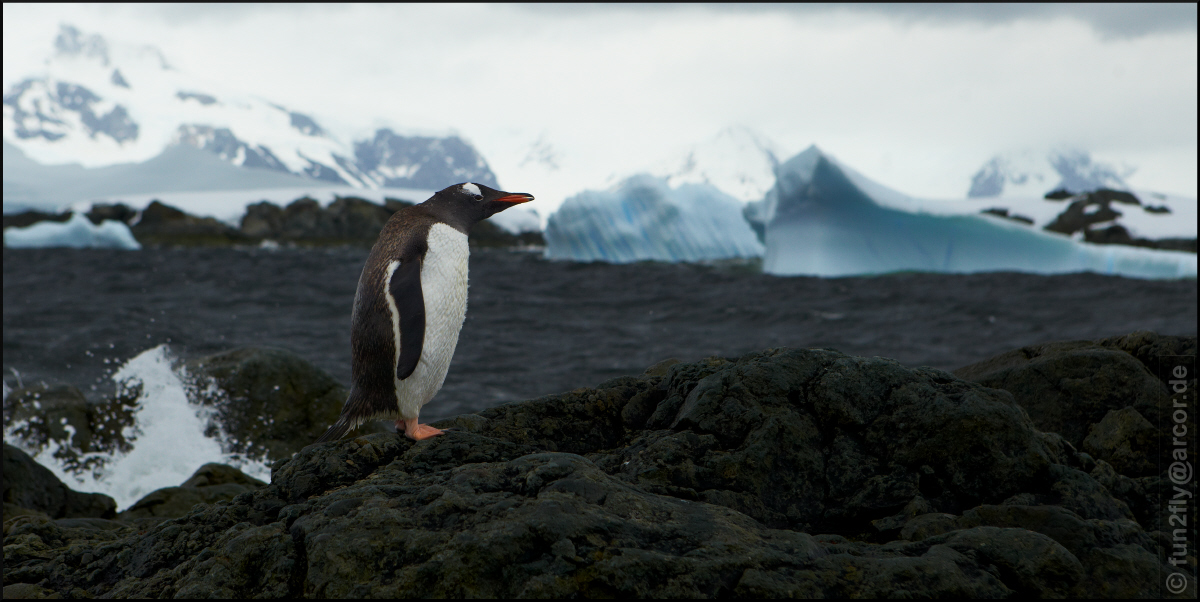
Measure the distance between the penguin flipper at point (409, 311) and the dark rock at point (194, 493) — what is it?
1.57 m

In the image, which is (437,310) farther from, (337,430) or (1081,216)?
(1081,216)

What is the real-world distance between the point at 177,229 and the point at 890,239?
1358 inches

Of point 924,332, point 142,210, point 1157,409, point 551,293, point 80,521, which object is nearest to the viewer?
point 1157,409

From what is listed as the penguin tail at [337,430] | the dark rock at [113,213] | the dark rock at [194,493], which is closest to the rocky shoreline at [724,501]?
the penguin tail at [337,430]

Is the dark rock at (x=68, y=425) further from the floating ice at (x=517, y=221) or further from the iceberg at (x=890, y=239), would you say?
the floating ice at (x=517, y=221)

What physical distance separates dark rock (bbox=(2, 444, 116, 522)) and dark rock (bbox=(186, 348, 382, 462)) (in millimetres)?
1728

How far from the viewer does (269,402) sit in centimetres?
668

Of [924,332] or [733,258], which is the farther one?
[733,258]

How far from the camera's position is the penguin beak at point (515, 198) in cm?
335

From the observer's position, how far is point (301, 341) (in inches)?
455

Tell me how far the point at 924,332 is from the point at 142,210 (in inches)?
1753

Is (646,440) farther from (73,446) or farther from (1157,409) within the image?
(73,446)

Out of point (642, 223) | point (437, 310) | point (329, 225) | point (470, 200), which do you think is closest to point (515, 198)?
point (470, 200)

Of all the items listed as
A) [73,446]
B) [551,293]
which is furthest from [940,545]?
[551,293]
